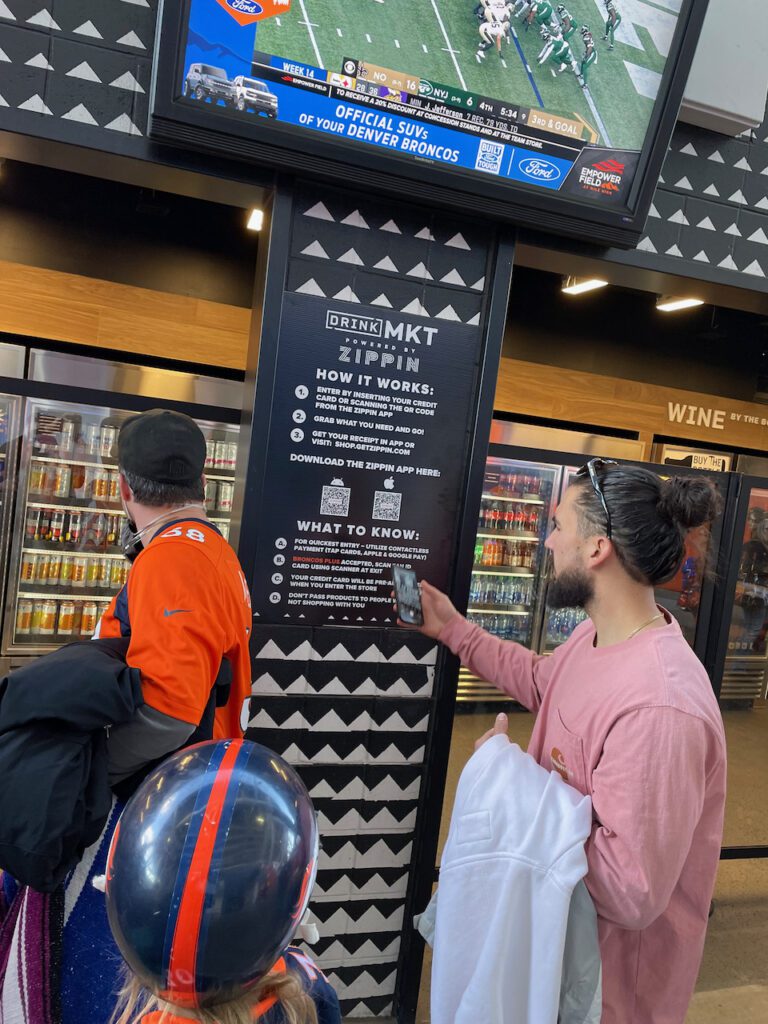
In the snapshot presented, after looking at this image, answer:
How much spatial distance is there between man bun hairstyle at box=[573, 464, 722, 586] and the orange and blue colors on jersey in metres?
0.85

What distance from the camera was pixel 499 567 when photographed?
4383 mm

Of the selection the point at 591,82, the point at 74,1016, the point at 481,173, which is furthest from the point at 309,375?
the point at 74,1016

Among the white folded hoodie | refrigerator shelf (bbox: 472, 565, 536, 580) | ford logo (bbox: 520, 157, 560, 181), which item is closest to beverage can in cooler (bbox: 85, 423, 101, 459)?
ford logo (bbox: 520, 157, 560, 181)

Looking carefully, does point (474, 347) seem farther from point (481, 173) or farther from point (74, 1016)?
point (74, 1016)

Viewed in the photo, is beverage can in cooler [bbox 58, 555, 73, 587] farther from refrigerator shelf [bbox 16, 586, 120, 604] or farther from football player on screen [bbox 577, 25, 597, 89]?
football player on screen [bbox 577, 25, 597, 89]

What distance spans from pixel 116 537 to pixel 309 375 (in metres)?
1.56

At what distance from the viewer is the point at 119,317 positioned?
506 centimetres

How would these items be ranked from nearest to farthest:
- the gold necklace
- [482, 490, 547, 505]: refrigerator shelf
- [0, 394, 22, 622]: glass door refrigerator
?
the gold necklace < [0, 394, 22, 622]: glass door refrigerator < [482, 490, 547, 505]: refrigerator shelf

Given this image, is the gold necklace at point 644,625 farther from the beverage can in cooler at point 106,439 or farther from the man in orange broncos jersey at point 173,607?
the beverage can in cooler at point 106,439

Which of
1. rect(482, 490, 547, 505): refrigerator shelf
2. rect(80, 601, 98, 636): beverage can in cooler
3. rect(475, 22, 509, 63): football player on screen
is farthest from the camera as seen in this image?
rect(482, 490, 547, 505): refrigerator shelf

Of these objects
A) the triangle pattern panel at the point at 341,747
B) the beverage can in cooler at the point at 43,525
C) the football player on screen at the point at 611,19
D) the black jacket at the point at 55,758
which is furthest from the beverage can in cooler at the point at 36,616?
the football player on screen at the point at 611,19

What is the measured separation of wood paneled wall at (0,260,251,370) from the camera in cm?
484

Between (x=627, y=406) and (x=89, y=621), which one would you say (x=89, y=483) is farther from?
(x=627, y=406)

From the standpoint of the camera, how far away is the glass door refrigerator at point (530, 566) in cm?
316
